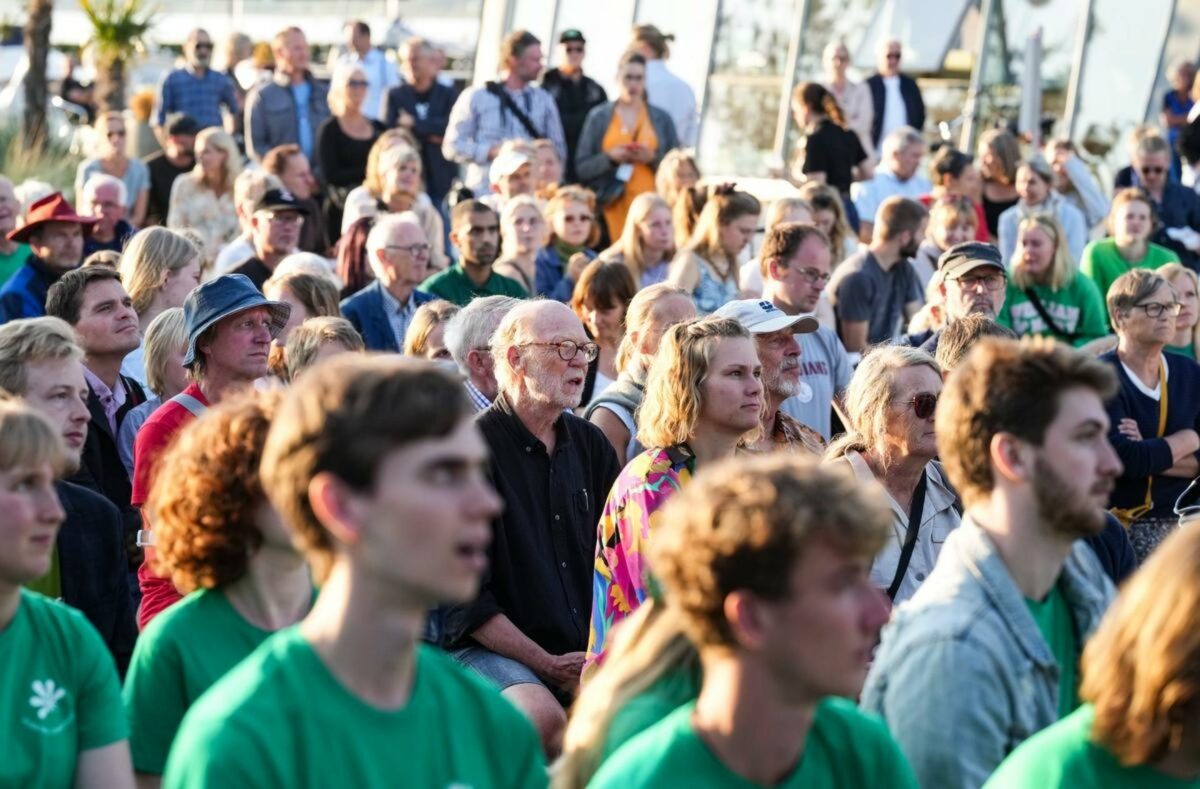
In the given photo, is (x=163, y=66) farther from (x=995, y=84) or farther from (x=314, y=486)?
(x=314, y=486)

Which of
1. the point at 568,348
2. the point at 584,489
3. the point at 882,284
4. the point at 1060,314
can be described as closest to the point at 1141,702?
the point at 584,489

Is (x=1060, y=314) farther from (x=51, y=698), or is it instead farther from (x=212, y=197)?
(x=51, y=698)

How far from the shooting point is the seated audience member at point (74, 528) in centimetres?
→ 531

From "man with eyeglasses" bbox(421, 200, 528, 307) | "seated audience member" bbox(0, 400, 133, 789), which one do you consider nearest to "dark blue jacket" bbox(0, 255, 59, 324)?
"man with eyeglasses" bbox(421, 200, 528, 307)

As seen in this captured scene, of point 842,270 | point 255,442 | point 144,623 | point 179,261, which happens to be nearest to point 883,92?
point 842,270

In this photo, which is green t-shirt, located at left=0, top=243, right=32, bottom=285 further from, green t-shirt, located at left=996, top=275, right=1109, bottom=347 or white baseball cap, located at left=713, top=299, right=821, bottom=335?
green t-shirt, located at left=996, top=275, right=1109, bottom=347

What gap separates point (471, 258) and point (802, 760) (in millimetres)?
7216

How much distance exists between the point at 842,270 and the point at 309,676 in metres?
8.34

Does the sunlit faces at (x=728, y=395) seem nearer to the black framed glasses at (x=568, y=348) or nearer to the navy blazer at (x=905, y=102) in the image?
the black framed glasses at (x=568, y=348)

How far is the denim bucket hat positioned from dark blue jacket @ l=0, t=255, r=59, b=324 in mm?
2378

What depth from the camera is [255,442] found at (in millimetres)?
→ 4008

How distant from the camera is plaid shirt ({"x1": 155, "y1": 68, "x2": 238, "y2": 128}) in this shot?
52.9ft

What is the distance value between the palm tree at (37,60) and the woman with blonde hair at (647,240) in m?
11.7

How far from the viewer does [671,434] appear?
6.07 metres
